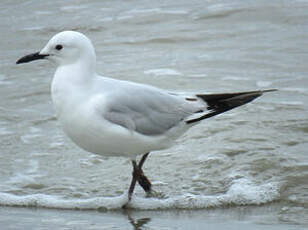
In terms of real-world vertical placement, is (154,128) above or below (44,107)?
above

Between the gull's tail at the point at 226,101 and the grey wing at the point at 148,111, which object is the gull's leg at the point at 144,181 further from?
the gull's tail at the point at 226,101

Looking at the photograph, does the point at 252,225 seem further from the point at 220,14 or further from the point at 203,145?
the point at 220,14

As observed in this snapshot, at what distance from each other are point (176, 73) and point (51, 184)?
318cm

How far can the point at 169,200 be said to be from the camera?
553cm

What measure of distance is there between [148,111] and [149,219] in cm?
83

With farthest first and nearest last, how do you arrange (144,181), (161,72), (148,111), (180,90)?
(161,72) → (180,90) → (144,181) → (148,111)

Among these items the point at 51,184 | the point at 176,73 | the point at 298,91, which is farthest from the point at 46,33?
the point at 51,184

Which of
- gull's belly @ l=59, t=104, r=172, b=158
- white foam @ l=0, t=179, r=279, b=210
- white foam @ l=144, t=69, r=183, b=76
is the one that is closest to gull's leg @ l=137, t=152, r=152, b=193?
white foam @ l=0, t=179, r=279, b=210

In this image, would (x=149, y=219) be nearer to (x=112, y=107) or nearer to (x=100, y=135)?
(x=100, y=135)

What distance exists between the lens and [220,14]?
1109cm

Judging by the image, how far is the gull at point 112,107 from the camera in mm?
5277

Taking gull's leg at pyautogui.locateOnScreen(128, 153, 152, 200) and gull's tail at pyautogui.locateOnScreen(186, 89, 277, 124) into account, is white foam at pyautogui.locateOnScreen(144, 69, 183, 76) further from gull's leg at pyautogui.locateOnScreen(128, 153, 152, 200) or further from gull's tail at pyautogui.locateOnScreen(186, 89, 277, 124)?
gull's leg at pyautogui.locateOnScreen(128, 153, 152, 200)

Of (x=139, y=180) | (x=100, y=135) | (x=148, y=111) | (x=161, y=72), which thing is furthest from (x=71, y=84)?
(x=161, y=72)

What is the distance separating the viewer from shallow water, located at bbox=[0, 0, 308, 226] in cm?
576
